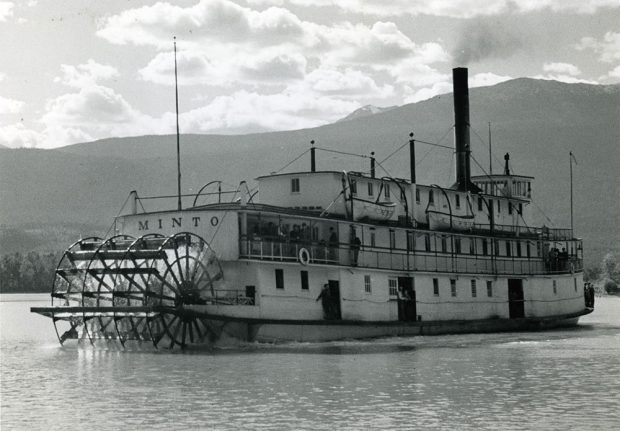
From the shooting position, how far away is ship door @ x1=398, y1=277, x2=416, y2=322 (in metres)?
39.1

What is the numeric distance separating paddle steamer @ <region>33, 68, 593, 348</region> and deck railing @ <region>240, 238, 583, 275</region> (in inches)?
2.2

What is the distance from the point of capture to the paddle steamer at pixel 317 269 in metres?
33.2

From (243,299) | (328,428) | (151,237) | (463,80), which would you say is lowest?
(328,428)

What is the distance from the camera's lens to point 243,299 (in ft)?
109

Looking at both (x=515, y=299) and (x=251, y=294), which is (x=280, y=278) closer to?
(x=251, y=294)

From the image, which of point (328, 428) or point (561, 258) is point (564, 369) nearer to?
point (328, 428)

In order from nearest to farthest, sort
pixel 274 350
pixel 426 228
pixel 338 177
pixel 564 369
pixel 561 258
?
pixel 564 369 < pixel 274 350 < pixel 338 177 < pixel 426 228 < pixel 561 258

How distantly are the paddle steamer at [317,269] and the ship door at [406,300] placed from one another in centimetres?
5

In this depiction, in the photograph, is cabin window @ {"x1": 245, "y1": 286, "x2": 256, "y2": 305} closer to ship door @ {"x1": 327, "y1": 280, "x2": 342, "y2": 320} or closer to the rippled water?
the rippled water

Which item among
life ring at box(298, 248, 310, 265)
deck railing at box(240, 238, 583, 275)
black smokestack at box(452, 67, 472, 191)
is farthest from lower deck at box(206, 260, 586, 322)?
black smokestack at box(452, 67, 472, 191)

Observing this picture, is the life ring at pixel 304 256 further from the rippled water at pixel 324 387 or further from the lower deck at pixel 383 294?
the rippled water at pixel 324 387

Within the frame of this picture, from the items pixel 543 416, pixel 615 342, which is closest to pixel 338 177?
pixel 615 342

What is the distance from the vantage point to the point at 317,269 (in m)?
35.8

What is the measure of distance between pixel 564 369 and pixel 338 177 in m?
13.0
